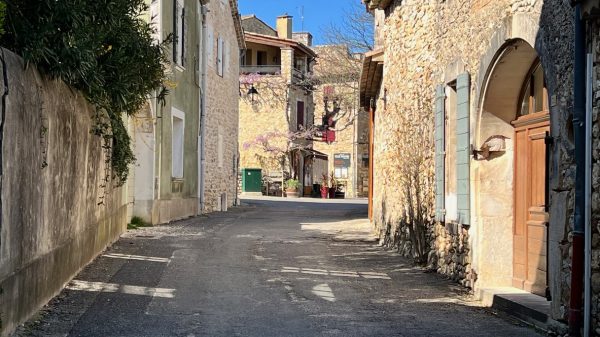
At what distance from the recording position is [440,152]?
9.41 m

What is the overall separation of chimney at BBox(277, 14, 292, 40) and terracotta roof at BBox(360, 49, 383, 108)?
25.0m

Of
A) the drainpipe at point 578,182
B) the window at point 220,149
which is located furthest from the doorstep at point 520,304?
the window at point 220,149

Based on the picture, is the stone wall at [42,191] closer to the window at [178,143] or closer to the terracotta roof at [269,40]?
the window at [178,143]

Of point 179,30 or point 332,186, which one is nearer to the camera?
point 179,30

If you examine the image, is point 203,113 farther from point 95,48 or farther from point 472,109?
point 95,48

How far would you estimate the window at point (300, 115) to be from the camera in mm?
39531

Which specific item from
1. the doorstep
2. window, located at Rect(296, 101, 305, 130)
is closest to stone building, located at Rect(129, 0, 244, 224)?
the doorstep

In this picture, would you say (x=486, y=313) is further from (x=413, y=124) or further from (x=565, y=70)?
(x=413, y=124)

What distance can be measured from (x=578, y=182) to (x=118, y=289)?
4.73 metres

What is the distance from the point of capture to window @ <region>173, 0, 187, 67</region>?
55.7 feet

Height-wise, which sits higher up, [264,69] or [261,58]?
[261,58]

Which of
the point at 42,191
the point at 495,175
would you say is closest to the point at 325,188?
the point at 495,175

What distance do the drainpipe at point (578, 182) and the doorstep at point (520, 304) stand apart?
634 millimetres

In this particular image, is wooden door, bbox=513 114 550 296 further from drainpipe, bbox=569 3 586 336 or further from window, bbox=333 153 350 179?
window, bbox=333 153 350 179
